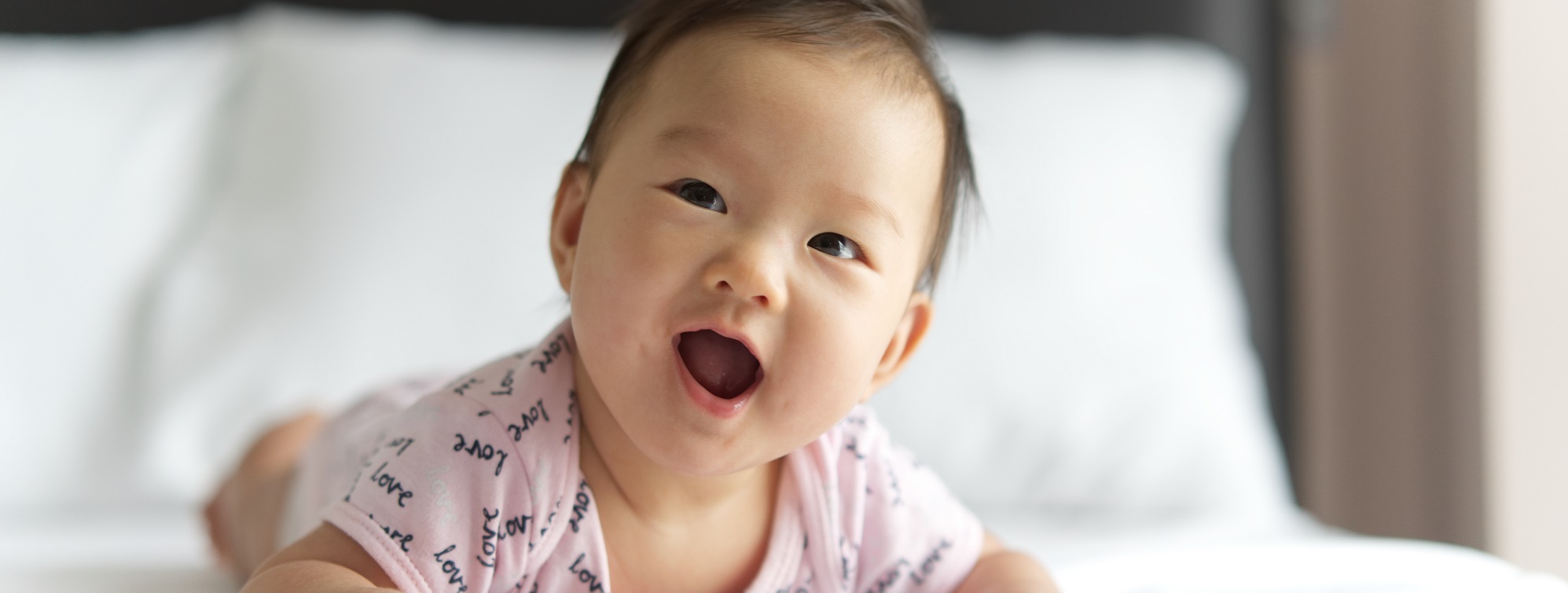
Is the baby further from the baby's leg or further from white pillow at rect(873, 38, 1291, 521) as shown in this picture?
white pillow at rect(873, 38, 1291, 521)

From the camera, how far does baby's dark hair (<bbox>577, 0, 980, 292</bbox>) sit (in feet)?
2.44

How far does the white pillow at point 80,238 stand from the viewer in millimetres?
1363

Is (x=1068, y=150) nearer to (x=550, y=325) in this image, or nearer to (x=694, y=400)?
(x=550, y=325)

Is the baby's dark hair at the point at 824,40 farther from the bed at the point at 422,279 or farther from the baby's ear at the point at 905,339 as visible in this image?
the bed at the point at 422,279

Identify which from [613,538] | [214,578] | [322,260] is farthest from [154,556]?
[613,538]

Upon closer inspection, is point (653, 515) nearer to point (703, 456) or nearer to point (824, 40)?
point (703, 456)

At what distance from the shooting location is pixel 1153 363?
1.43 meters

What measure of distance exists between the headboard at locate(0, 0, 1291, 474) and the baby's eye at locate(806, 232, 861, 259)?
121 centimetres

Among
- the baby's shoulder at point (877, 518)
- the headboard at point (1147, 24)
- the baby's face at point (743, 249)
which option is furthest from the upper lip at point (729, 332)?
the headboard at point (1147, 24)

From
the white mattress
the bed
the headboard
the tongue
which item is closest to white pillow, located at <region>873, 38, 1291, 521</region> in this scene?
the bed

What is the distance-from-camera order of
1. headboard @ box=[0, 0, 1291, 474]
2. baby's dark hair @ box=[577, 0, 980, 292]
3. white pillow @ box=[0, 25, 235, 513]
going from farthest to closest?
headboard @ box=[0, 0, 1291, 474] < white pillow @ box=[0, 25, 235, 513] < baby's dark hair @ box=[577, 0, 980, 292]

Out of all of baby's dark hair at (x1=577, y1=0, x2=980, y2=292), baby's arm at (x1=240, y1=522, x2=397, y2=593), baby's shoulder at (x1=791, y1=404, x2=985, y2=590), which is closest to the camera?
baby's arm at (x1=240, y1=522, x2=397, y2=593)

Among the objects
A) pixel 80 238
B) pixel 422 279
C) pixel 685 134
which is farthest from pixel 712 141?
pixel 80 238

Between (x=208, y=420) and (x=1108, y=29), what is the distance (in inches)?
54.3
